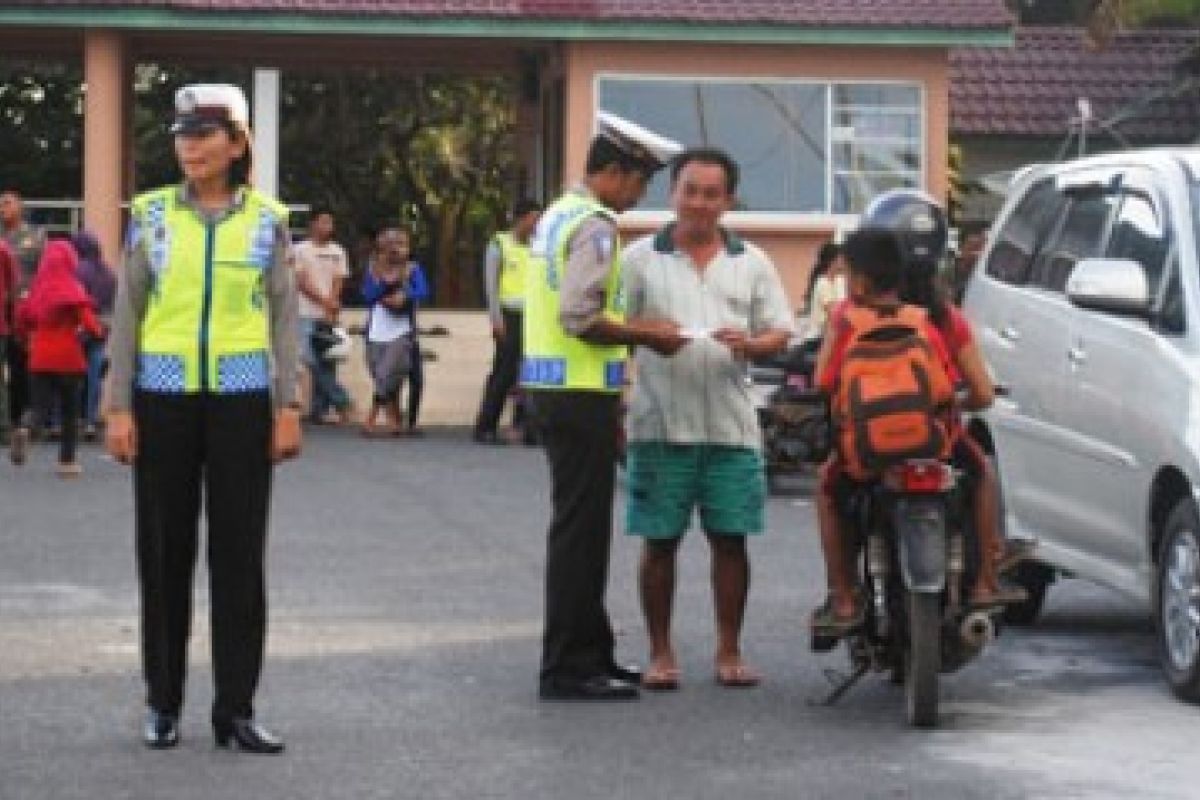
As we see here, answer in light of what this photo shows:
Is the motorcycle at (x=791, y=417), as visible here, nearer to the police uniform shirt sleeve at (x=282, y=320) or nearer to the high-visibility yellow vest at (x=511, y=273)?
the high-visibility yellow vest at (x=511, y=273)

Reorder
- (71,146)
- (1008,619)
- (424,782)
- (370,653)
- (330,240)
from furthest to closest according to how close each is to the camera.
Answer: (71,146)
(330,240)
(1008,619)
(370,653)
(424,782)

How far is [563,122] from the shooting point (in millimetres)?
24469

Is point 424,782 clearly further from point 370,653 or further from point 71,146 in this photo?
point 71,146

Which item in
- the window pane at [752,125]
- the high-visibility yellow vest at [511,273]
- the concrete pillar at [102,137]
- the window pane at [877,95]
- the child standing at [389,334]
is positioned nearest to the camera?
the high-visibility yellow vest at [511,273]

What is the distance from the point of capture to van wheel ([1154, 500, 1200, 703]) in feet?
30.3

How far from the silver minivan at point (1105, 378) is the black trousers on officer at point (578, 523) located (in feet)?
6.32

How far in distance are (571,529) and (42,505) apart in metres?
7.17

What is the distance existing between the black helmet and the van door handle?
4.70ft

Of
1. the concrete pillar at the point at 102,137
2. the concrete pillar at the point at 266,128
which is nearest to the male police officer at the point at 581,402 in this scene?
the concrete pillar at the point at 102,137

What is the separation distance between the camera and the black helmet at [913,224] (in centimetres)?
948

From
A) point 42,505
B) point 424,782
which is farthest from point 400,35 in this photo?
point 424,782

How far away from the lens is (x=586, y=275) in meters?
9.27

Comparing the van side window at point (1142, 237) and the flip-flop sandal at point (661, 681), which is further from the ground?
the van side window at point (1142, 237)

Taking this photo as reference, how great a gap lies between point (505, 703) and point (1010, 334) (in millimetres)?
3212
